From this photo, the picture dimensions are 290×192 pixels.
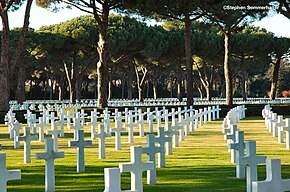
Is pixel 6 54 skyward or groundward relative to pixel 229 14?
groundward

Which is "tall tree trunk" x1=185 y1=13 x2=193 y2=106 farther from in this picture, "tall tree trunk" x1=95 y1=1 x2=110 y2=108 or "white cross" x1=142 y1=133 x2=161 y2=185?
"white cross" x1=142 y1=133 x2=161 y2=185

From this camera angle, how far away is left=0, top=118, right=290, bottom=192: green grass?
8.08 meters

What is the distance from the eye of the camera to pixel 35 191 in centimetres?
783

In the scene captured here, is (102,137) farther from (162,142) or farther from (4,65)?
(4,65)

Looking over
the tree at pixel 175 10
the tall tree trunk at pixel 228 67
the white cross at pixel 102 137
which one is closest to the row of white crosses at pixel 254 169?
the white cross at pixel 102 137

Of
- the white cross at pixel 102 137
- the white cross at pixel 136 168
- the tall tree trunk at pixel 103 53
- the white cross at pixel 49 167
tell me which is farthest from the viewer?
the tall tree trunk at pixel 103 53

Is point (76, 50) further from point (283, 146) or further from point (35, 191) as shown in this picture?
point (35, 191)

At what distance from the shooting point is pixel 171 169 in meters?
9.66

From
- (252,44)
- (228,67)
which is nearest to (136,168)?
(228,67)

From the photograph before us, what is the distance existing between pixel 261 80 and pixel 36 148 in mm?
71352

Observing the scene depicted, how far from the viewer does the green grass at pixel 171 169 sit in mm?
8075

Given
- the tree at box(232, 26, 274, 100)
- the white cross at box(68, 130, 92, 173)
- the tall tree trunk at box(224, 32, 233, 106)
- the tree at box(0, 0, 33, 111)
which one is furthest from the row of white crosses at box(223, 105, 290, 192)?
the tree at box(232, 26, 274, 100)

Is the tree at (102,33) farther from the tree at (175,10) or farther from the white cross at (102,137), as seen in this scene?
the white cross at (102,137)

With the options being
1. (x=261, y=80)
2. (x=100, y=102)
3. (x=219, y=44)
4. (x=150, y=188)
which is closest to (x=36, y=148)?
(x=150, y=188)
